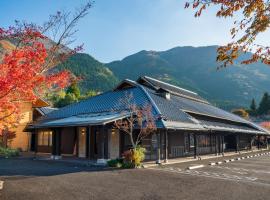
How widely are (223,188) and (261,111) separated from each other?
7266cm

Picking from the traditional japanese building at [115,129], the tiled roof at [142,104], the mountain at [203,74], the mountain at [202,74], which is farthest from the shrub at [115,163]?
the mountain at [203,74]

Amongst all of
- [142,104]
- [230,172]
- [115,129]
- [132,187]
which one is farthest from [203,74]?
[132,187]

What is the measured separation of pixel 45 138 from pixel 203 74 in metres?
128

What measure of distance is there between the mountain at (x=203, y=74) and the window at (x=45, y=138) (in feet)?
275

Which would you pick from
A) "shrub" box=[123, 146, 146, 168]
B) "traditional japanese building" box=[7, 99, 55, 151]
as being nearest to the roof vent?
"shrub" box=[123, 146, 146, 168]

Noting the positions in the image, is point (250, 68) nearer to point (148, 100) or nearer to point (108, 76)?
point (108, 76)

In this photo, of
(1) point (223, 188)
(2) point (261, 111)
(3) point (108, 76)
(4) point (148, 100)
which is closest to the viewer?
(1) point (223, 188)

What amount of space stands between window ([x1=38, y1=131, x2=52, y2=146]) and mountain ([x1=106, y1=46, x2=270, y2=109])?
83.9 metres

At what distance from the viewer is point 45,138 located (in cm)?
2897

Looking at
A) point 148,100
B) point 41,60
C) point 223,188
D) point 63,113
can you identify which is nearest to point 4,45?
point 41,60

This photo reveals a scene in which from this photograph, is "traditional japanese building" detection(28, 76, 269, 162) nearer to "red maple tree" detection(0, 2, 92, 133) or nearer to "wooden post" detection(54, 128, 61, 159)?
"wooden post" detection(54, 128, 61, 159)

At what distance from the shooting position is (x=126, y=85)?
2739 cm

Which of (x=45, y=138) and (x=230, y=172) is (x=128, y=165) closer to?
(x=230, y=172)

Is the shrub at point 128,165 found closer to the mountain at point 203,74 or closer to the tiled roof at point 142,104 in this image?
the tiled roof at point 142,104
